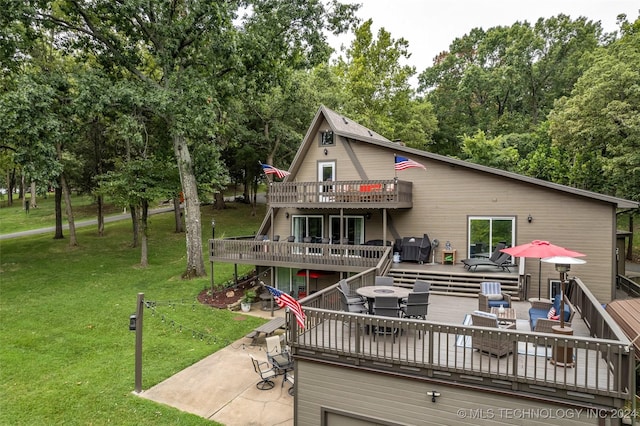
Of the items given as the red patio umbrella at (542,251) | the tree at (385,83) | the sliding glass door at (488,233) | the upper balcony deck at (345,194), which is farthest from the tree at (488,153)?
the red patio umbrella at (542,251)

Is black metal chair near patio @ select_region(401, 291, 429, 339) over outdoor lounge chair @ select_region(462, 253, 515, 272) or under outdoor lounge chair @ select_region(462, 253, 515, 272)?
under

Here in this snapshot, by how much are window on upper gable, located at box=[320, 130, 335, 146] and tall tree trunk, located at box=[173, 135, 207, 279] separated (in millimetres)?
7332

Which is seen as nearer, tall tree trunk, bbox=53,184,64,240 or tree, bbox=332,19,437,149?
tall tree trunk, bbox=53,184,64,240

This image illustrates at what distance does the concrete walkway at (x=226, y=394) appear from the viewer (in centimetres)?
827

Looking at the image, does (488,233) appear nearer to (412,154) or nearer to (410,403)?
(412,154)

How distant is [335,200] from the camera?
1577 cm

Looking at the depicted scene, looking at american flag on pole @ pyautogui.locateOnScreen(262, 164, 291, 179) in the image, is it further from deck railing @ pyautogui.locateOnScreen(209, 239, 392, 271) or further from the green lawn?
the green lawn

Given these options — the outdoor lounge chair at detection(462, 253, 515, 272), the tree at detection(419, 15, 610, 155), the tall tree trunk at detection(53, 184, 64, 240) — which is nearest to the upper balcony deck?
the outdoor lounge chair at detection(462, 253, 515, 272)

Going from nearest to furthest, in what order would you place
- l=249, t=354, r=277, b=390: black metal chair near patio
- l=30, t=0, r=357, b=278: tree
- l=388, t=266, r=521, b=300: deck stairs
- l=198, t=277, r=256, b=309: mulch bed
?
l=249, t=354, r=277, b=390: black metal chair near patio < l=388, t=266, r=521, b=300: deck stairs < l=198, t=277, r=256, b=309: mulch bed < l=30, t=0, r=357, b=278: tree

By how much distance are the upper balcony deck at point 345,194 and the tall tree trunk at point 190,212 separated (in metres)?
5.19

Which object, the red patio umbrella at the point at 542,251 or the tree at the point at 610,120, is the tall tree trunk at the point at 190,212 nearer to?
the red patio umbrella at the point at 542,251

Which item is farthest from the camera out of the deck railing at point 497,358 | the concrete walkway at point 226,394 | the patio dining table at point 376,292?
the patio dining table at point 376,292

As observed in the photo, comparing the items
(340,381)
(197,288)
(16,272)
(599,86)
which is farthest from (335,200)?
(16,272)

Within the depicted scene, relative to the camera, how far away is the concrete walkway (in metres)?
8.27
